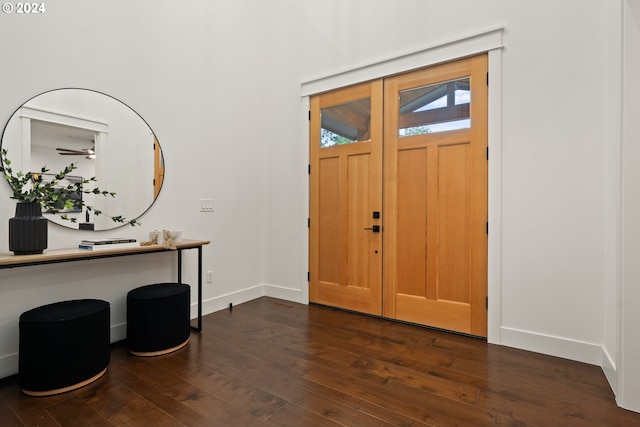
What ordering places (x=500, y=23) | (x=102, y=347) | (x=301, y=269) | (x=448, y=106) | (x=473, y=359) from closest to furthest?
(x=102, y=347)
(x=473, y=359)
(x=500, y=23)
(x=448, y=106)
(x=301, y=269)

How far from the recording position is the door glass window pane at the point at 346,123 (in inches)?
133

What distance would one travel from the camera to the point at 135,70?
9.04 ft

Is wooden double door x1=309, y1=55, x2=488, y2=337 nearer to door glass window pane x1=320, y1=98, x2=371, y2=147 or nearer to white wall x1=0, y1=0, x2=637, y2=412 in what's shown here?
door glass window pane x1=320, y1=98, x2=371, y2=147

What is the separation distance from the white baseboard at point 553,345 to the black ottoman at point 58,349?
3.09m

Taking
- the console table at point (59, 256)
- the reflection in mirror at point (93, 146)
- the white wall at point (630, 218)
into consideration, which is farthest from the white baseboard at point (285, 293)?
the white wall at point (630, 218)

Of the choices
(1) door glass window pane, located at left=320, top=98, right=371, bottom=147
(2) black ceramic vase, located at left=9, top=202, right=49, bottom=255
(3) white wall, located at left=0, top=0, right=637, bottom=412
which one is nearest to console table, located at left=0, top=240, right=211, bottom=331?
(2) black ceramic vase, located at left=9, top=202, right=49, bottom=255

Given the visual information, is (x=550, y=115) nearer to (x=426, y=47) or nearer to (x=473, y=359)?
(x=426, y=47)

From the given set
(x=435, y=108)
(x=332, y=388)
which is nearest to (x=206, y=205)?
(x=332, y=388)

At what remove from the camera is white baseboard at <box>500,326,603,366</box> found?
2299mm

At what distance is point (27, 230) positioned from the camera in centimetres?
196

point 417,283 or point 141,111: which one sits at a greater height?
point 141,111

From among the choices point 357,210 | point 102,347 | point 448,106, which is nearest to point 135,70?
point 102,347

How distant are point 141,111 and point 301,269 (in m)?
2.36

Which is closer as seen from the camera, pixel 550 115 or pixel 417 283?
pixel 550 115
